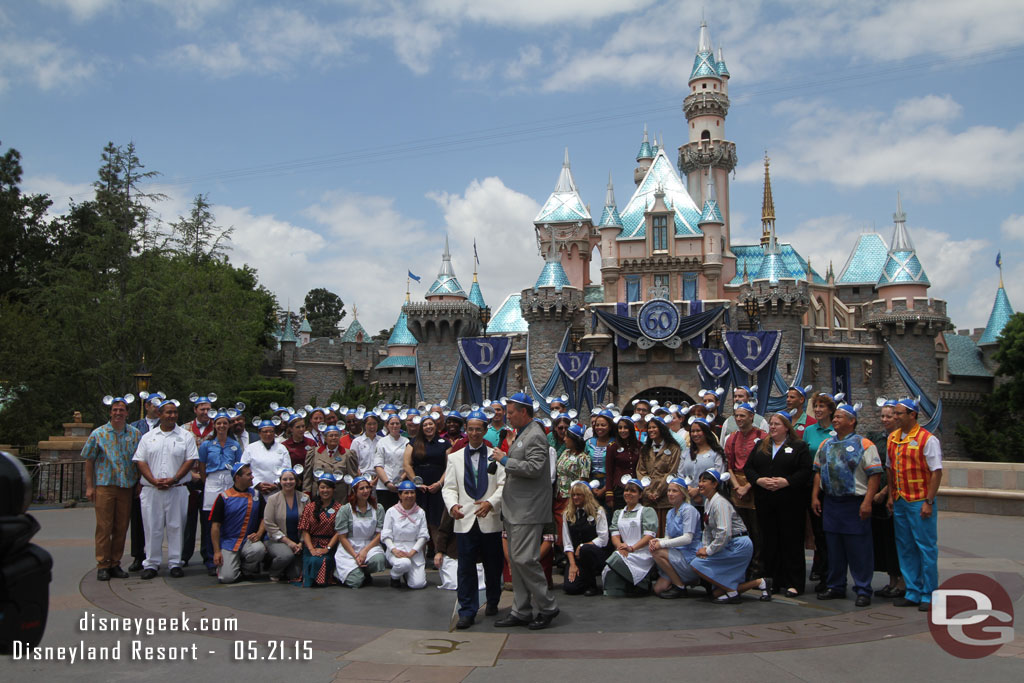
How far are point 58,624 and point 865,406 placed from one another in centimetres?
3135

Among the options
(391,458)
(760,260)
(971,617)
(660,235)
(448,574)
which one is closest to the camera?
(971,617)

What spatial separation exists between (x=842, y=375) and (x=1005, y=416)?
9.24 m

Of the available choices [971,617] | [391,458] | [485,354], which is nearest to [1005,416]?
[485,354]

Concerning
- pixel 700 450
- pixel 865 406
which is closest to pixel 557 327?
pixel 865 406

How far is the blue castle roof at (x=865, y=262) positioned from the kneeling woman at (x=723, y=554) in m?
37.8

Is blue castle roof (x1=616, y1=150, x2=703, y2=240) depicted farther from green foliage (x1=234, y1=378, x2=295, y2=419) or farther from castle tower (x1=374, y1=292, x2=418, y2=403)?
green foliage (x1=234, y1=378, x2=295, y2=419)

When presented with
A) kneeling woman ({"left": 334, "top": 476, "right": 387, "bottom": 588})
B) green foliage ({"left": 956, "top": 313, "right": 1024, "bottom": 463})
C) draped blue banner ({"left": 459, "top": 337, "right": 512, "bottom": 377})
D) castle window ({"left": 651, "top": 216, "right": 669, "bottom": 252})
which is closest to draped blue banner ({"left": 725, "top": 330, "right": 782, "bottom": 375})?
draped blue banner ({"left": 459, "top": 337, "right": 512, "bottom": 377})

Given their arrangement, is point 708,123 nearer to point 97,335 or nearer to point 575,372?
point 575,372

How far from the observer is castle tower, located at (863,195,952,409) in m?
32.1

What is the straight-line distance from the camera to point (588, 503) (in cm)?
714

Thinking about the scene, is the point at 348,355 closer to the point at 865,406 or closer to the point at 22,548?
the point at 865,406

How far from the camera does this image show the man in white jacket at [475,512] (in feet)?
19.0

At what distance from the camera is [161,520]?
7.75m

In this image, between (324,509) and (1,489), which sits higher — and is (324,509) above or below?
below
